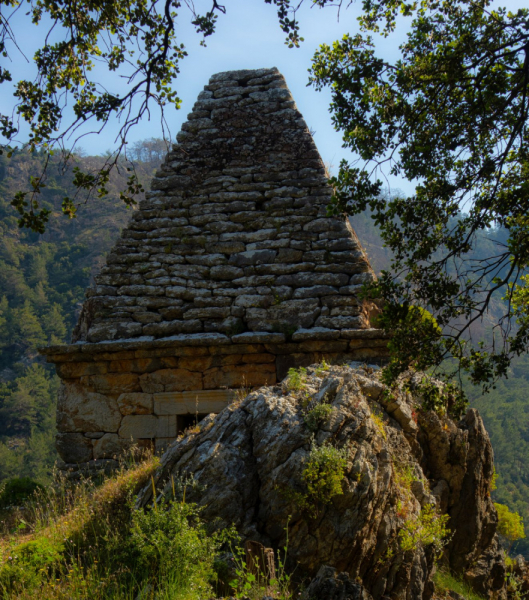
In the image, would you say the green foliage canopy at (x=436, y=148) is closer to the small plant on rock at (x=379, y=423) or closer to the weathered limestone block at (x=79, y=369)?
the small plant on rock at (x=379, y=423)

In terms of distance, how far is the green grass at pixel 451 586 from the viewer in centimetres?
462

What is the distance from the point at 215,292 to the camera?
682 centimetres

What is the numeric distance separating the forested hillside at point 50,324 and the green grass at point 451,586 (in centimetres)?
2192

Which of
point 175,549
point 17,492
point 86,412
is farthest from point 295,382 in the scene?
point 17,492

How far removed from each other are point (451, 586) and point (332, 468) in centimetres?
221

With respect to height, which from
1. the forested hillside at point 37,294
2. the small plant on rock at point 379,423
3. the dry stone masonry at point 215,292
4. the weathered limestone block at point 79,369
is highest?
the forested hillside at point 37,294

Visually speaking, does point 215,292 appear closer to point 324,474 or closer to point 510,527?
point 324,474

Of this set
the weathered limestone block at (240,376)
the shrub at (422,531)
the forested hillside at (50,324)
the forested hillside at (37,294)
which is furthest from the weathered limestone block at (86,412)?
the forested hillside at (37,294)

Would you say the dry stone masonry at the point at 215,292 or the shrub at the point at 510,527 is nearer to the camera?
the dry stone masonry at the point at 215,292

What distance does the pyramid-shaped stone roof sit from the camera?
6.51m

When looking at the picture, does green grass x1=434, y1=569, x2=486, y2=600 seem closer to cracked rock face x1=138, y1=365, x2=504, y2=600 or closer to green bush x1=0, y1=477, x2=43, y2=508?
cracked rock face x1=138, y1=365, x2=504, y2=600

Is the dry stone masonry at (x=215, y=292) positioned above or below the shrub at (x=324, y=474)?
above

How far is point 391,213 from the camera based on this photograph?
13.4ft

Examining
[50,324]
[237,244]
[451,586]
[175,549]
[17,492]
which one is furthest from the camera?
[50,324]
